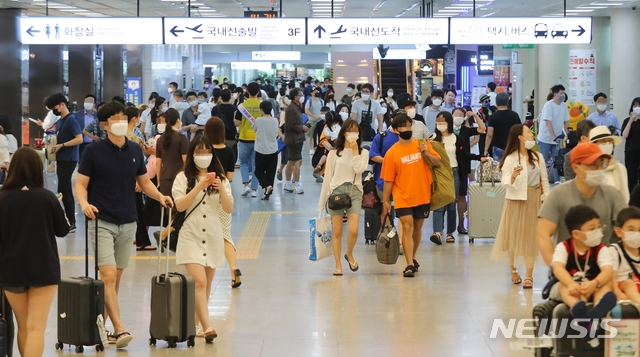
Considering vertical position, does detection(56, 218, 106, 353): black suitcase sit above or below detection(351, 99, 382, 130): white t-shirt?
below

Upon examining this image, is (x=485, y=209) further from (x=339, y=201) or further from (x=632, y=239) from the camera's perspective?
(x=632, y=239)

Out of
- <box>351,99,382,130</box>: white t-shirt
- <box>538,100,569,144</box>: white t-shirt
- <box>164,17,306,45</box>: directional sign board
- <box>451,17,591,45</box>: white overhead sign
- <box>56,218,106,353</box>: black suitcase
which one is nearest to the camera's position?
<box>56,218,106,353</box>: black suitcase

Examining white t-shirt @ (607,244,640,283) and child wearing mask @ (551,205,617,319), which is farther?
white t-shirt @ (607,244,640,283)

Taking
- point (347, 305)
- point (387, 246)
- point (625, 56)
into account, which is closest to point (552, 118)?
point (625, 56)

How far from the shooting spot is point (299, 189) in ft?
50.6

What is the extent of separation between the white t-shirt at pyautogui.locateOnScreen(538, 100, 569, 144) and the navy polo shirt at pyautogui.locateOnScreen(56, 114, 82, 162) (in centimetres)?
736

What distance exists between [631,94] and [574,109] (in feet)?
4.26

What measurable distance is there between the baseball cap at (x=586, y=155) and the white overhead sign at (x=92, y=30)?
940 cm

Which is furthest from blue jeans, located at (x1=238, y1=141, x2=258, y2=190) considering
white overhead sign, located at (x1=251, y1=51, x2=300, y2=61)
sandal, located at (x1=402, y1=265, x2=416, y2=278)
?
white overhead sign, located at (x1=251, y1=51, x2=300, y2=61)

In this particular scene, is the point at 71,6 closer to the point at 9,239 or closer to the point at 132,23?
the point at 132,23

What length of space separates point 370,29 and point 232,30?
6.76 feet

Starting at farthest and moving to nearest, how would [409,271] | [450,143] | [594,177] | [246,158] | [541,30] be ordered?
[246,158] < [541,30] < [450,143] < [409,271] < [594,177]

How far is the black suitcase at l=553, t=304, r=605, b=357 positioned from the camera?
14.6ft

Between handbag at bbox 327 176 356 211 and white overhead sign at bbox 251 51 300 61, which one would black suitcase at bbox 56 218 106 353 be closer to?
handbag at bbox 327 176 356 211
